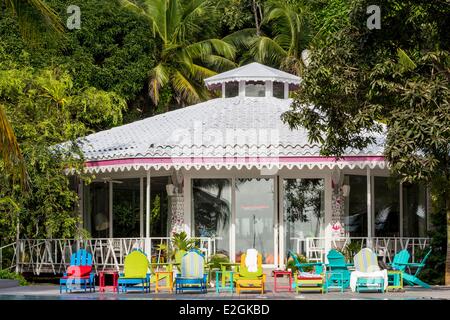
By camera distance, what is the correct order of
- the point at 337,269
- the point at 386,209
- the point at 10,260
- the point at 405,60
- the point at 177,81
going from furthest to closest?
the point at 177,81 < the point at 10,260 < the point at 386,209 < the point at 337,269 < the point at 405,60

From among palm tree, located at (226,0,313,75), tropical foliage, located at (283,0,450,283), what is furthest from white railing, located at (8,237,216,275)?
palm tree, located at (226,0,313,75)

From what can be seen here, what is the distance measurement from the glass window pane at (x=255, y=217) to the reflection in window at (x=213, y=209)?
273 mm

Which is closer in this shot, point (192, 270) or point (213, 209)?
point (192, 270)

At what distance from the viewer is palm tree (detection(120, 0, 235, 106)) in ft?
121

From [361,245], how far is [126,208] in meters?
6.10

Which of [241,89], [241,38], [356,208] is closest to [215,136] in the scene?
[356,208]

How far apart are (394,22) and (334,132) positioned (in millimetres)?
2409

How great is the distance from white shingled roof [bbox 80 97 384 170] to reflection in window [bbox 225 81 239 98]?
528mm

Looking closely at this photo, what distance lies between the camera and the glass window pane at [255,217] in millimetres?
20609

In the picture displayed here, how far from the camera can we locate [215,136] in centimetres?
2039

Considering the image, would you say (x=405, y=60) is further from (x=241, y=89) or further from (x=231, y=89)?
(x=231, y=89)

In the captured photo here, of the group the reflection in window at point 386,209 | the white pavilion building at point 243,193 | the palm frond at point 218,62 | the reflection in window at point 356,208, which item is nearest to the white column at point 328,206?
the white pavilion building at point 243,193

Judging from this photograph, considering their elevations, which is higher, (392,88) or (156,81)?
(156,81)

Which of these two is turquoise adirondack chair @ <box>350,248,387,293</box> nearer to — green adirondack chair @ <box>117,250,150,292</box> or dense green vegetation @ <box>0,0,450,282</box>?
dense green vegetation @ <box>0,0,450,282</box>
